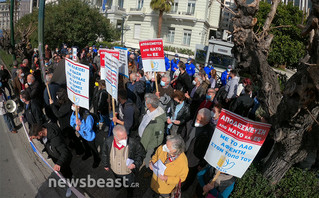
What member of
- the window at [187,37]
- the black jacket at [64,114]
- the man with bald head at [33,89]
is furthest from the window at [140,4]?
the black jacket at [64,114]

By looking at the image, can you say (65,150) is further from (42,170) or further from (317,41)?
(317,41)

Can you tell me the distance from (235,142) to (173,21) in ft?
98.6

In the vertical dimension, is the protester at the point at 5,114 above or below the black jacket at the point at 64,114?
below

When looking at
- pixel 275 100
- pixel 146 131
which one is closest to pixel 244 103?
pixel 275 100

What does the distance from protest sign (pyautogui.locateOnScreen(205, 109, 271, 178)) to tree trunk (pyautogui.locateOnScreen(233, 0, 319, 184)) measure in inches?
16.0

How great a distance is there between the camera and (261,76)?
315 centimetres

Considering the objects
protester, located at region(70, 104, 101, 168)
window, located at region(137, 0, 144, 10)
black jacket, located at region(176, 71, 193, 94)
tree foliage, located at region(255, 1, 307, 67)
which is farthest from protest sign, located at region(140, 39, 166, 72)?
window, located at region(137, 0, 144, 10)

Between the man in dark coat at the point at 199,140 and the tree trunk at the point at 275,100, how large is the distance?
0.94 meters

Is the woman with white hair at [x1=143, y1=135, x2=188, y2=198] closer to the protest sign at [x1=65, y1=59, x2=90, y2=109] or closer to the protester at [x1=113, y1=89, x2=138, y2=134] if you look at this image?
the protester at [x1=113, y1=89, x2=138, y2=134]

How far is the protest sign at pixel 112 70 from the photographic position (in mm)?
3990

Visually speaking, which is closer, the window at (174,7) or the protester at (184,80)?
the protester at (184,80)

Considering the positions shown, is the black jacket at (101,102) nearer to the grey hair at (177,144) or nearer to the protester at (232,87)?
the grey hair at (177,144)

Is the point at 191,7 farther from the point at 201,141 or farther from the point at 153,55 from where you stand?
the point at 201,141

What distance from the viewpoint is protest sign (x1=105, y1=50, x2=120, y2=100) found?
3990mm
